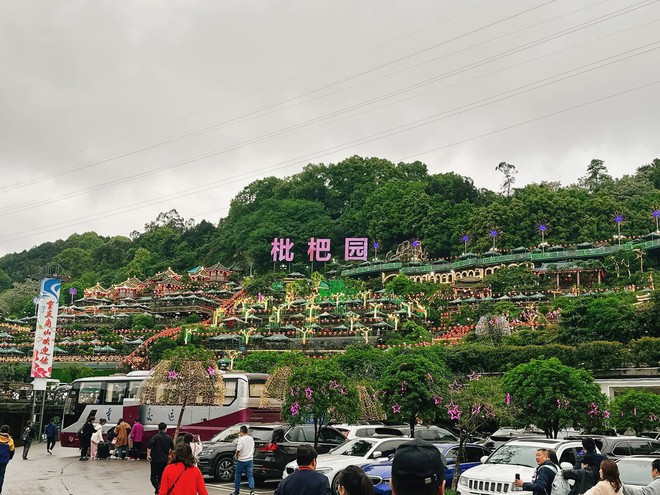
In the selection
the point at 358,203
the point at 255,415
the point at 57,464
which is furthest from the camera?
the point at 358,203

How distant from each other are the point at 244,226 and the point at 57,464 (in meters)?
82.0

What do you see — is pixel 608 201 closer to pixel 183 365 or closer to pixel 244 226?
pixel 244 226

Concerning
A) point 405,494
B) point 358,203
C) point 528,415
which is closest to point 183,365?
point 528,415

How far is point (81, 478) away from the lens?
1705 cm

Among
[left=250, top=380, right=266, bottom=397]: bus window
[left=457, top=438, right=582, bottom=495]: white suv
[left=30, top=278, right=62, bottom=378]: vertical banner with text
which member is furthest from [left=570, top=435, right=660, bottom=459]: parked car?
[left=30, top=278, right=62, bottom=378]: vertical banner with text

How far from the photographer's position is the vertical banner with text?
27656mm

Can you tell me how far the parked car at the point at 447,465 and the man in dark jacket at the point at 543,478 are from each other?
2.80 m

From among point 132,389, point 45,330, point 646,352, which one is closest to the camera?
point 132,389

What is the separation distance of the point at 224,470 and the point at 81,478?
3463 millimetres

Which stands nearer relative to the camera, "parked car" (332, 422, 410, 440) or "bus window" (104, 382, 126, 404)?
"parked car" (332, 422, 410, 440)

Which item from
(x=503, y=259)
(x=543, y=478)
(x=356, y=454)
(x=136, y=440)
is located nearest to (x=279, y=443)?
(x=356, y=454)

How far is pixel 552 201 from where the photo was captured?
75.9m

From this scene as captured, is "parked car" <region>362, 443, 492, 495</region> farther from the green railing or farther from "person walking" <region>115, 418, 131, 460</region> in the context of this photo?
the green railing

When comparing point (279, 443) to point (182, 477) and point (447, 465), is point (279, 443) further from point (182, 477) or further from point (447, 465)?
point (182, 477)
